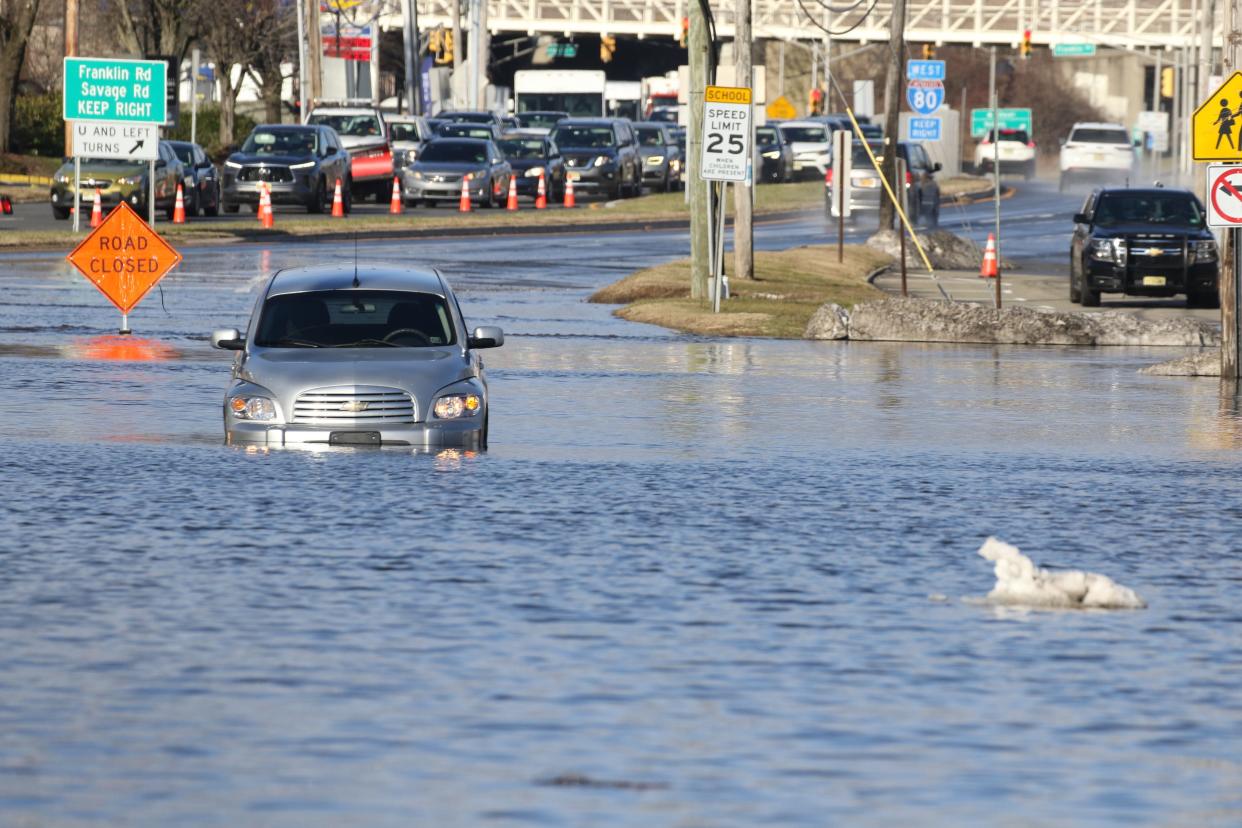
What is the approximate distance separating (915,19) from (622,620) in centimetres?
11628

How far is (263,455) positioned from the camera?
16.9m

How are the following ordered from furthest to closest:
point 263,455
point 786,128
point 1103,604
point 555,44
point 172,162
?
Result: point 555,44 < point 786,128 < point 172,162 < point 263,455 < point 1103,604

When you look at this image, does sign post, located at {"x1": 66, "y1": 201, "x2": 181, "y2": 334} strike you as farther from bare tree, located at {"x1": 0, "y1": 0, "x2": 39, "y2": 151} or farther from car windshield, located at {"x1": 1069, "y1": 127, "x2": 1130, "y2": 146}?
car windshield, located at {"x1": 1069, "y1": 127, "x2": 1130, "y2": 146}

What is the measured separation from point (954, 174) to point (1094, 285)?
169ft

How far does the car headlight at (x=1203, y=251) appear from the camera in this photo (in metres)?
36.2

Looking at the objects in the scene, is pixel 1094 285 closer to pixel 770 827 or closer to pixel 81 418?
pixel 81 418

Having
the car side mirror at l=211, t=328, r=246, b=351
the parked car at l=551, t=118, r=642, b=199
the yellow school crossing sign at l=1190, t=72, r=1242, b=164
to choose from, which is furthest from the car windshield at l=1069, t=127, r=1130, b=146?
the car side mirror at l=211, t=328, r=246, b=351

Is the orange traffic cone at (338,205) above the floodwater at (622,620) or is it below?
above

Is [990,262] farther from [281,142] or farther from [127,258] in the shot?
[281,142]

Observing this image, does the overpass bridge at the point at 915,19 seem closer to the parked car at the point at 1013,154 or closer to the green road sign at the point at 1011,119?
the green road sign at the point at 1011,119

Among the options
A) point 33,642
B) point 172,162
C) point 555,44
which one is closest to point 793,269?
point 172,162

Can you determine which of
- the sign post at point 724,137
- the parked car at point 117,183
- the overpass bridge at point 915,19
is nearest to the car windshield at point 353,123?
the parked car at point 117,183

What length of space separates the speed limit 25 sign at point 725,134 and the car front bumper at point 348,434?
15.0m

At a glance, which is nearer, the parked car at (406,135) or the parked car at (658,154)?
the parked car at (406,135)
